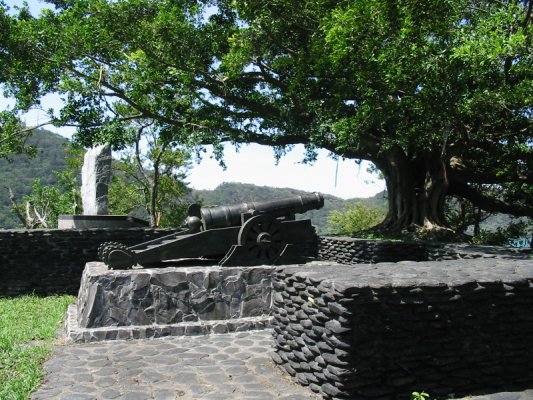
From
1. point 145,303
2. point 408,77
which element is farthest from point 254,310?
point 408,77

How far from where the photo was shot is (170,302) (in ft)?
24.8

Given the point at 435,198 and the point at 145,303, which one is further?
the point at 435,198

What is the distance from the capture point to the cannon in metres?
8.32

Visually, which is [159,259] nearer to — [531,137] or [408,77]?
[408,77]

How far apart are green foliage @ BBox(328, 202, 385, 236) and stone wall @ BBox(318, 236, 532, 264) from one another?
1972 cm

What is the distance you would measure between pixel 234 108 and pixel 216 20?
2385 mm

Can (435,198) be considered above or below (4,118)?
below

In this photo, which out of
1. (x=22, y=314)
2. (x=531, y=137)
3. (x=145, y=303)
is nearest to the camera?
(x=145, y=303)

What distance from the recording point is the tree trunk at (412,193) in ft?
51.0

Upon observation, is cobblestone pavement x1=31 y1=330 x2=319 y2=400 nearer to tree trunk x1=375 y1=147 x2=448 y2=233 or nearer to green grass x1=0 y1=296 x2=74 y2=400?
green grass x1=0 y1=296 x2=74 y2=400

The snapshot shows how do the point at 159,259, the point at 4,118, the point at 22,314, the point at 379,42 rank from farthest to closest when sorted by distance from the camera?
the point at 4,118
the point at 379,42
the point at 22,314
the point at 159,259

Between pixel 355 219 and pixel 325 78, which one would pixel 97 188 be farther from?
pixel 355 219

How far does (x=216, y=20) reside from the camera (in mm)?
15883

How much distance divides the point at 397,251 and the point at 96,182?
22.8ft
